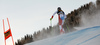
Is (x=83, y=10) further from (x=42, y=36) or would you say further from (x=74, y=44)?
(x=74, y=44)

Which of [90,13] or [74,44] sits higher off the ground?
[90,13]

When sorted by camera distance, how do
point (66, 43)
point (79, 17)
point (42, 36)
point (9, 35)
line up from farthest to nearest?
1. point (79, 17)
2. point (42, 36)
3. point (9, 35)
4. point (66, 43)

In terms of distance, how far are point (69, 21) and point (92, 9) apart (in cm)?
358

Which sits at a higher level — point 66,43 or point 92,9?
point 92,9

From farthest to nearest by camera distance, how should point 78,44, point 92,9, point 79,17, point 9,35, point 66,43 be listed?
point 92,9
point 79,17
point 9,35
point 66,43
point 78,44

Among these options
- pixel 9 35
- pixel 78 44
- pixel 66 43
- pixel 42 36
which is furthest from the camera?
pixel 42 36

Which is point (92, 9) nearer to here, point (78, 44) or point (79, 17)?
point (79, 17)

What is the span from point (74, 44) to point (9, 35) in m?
4.01

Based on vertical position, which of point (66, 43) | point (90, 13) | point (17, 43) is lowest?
point (17, 43)

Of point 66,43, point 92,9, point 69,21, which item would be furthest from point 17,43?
point 92,9

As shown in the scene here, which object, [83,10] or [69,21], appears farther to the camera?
[83,10]

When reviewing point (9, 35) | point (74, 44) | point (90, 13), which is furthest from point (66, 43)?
point (90, 13)

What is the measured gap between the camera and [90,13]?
17.0 metres

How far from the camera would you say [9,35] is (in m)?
8.37
